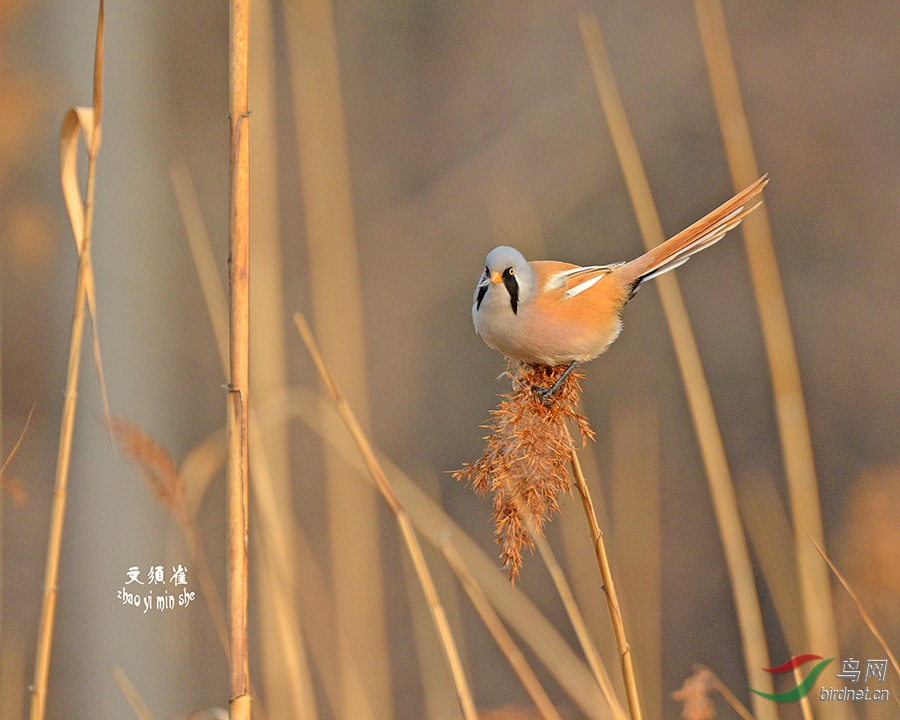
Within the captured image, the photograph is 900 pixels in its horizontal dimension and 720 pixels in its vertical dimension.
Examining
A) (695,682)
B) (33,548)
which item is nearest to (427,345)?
(33,548)

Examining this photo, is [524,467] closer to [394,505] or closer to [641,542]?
[394,505]

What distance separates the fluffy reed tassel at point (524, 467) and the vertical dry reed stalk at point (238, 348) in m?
0.26

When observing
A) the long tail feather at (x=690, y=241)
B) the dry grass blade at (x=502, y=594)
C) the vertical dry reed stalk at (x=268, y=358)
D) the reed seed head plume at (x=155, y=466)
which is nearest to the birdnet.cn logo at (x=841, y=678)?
the dry grass blade at (x=502, y=594)

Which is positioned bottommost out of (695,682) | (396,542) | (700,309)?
(695,682)

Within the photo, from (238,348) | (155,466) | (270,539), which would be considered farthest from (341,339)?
(238,348)

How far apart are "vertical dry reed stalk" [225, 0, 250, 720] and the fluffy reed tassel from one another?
0.86ft

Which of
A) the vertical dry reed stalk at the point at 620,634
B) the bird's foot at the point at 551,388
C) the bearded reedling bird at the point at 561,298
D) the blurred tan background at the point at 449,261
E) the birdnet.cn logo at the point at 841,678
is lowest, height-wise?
the birdnet.cn logo at the point at 841,678

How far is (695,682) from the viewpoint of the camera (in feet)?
2.61

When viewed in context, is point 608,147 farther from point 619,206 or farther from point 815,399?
point 815,399

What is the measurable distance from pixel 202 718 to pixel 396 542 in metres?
2.64

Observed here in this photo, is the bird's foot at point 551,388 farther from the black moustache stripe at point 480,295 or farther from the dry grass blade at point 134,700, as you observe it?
the dry grass blade at point 134,700

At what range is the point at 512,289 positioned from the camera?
3.25 feet

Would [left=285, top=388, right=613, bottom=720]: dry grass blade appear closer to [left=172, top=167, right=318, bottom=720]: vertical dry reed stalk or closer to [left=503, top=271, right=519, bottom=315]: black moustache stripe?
[left=172, top=167, right=318, bottom=720]: vertical dry reed stalk

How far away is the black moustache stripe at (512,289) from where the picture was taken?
3.21ft
